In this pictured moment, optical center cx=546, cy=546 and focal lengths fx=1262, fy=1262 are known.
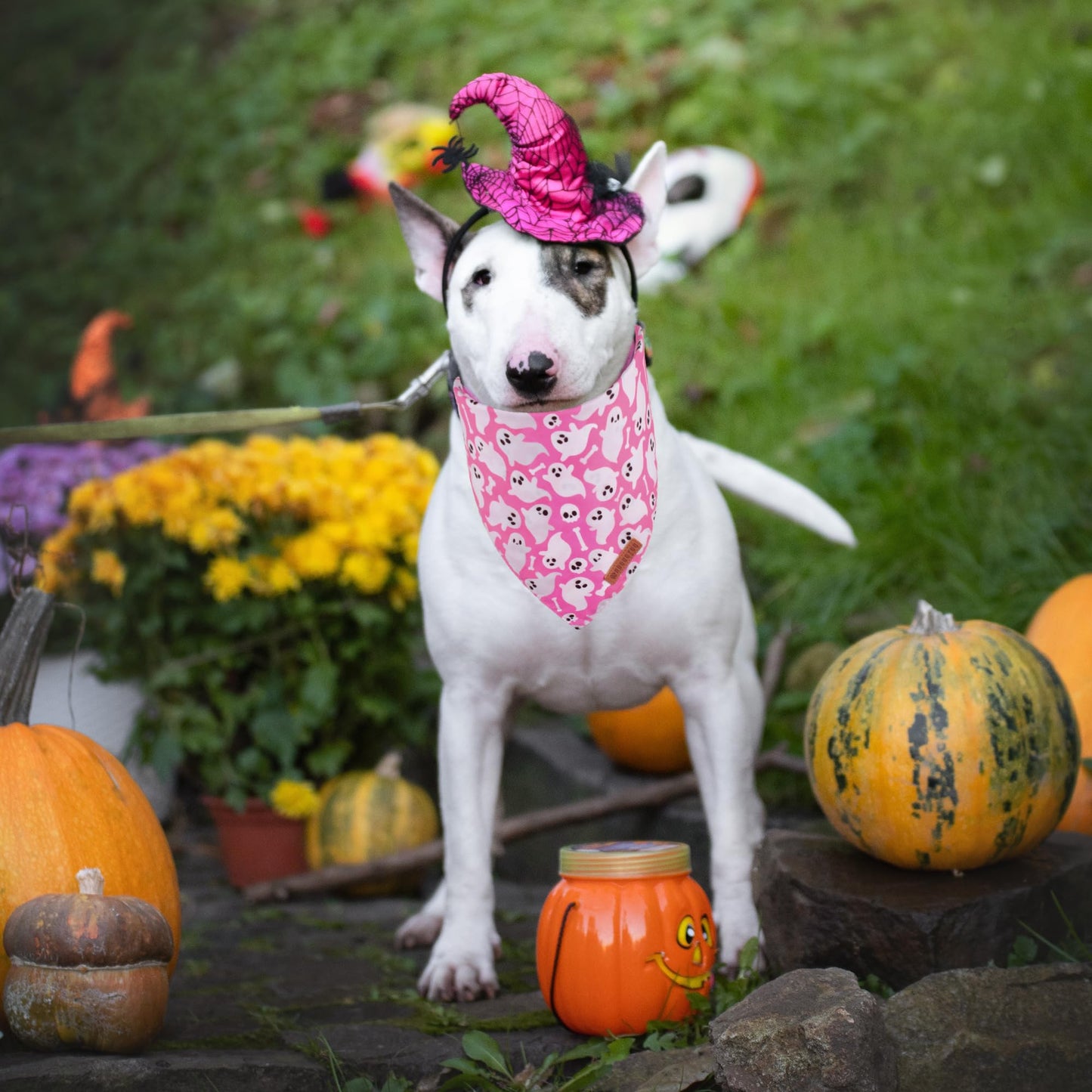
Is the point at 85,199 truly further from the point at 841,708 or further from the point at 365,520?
the point at 841,708

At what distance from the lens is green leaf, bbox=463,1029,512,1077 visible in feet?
6.38

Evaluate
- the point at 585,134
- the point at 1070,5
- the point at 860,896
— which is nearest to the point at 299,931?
the point at 860,896

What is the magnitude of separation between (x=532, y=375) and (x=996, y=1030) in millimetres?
1159

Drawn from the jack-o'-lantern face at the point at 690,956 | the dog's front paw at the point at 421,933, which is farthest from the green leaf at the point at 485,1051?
the dog's front paw at the point at 421,933

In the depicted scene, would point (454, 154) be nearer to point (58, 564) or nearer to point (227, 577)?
point (227, 577)

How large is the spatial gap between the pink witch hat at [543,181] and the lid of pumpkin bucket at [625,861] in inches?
40.7

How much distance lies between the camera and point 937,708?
2135mm

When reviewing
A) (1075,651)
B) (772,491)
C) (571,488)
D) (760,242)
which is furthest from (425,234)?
(760,242)

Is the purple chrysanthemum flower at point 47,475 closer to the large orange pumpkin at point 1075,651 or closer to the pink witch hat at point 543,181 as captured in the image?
the pink witch hat at point 543,181

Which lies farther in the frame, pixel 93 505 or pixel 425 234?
pixel 93 505

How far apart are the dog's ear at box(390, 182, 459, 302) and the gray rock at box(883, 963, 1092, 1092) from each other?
1.43m

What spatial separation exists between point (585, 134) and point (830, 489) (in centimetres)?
280

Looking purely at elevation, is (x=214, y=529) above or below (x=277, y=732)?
above

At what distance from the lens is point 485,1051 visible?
1.96 meters
